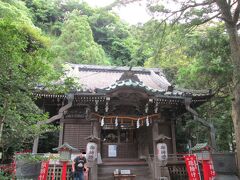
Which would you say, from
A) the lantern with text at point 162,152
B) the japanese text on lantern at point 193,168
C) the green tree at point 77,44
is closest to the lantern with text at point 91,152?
the lantern with text at point 162,152

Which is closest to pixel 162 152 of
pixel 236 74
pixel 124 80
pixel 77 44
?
pixel 124 80

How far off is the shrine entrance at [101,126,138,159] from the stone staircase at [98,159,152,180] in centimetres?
114

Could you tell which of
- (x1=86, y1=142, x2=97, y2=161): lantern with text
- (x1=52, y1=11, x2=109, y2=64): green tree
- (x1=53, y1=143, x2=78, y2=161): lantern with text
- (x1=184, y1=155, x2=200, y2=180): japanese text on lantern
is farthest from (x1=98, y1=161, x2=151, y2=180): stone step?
(x1=52, y1=11, x2=109, y2=64): green tree

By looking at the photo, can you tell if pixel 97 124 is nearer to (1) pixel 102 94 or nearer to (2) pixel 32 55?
(1) pixel 102 94

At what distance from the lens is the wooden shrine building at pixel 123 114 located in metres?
10.9

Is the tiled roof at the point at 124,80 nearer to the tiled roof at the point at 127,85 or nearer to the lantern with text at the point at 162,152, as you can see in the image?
the tiled roof at the point at 127,85

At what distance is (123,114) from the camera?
12.0 metres

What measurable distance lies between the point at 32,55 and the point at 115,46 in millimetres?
33516

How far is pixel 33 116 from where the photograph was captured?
5.32 meters

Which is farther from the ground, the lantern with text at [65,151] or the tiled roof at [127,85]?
the tiled roof at [127,85]

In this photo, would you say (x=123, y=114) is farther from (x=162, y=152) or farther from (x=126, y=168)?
(x=162, y=152)

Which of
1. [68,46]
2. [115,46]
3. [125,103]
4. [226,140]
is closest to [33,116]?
[125,103]

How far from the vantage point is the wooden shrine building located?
10.9 metres

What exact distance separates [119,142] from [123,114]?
5.49ft
